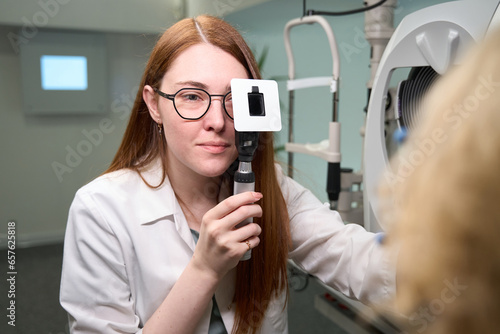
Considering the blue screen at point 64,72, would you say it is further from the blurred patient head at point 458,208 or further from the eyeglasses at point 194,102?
the blurred patient head at point 458,208

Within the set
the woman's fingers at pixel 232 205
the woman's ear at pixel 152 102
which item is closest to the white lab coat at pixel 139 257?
the woman's ear at pixel 152 102

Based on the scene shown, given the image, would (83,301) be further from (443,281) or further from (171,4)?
(171,4)

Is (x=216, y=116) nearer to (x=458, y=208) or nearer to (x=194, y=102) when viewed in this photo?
(x=194, y=102)

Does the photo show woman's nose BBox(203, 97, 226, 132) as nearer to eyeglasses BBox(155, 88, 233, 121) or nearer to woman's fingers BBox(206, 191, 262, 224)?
eyeglasses BBox(155, 88, 233, 121)

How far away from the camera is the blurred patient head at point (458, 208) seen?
301 millimetres

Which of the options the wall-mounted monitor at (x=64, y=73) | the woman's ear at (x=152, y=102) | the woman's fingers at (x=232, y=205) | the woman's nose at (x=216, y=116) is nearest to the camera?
the woman's fingers at (x=232, y=205)

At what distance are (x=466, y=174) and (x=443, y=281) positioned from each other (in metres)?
0.08

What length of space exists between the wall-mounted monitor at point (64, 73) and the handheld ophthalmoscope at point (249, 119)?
97.5 inches

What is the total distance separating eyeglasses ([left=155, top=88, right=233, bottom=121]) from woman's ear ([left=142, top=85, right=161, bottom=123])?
4.0 inches

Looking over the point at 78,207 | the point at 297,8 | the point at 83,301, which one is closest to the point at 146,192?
the point at 78,207

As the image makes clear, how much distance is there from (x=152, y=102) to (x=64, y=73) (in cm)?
223

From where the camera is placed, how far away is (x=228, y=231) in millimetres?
732

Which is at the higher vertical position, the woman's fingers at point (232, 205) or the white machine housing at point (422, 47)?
the white machine housing at point (422, 47)

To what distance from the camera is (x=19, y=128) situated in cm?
284
